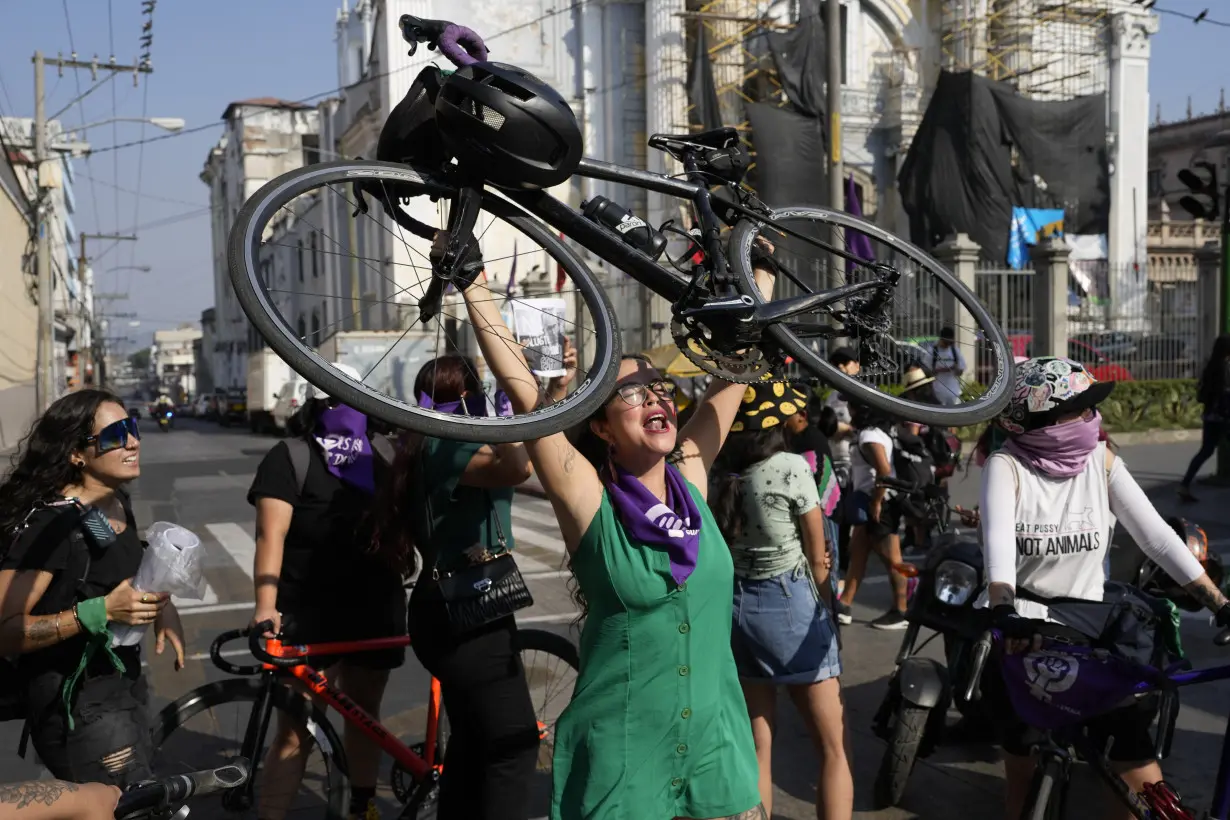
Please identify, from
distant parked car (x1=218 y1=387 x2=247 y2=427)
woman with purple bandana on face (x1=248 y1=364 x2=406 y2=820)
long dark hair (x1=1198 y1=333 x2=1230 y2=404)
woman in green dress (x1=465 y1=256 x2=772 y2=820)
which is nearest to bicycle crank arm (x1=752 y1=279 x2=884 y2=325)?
woman in green dress (x1=465 y1=256 x2=772 y2=820)

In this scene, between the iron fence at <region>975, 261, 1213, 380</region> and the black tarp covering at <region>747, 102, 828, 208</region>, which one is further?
the black tarp covering at <region>747, 102, 828, 208</region>

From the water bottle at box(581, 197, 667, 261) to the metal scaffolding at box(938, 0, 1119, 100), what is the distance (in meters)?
33.4

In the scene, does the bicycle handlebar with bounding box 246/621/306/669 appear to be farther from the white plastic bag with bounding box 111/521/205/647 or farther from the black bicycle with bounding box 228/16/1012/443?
the black bicycle with bounding box 228/16/1012/443

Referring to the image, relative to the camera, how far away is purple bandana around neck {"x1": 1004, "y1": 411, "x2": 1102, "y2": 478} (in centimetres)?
362

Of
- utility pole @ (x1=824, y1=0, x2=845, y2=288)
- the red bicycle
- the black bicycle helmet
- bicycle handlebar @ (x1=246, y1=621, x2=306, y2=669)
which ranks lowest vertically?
the red bicycle

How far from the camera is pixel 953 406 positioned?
3.33 m

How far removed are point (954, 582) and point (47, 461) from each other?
10.5 feet

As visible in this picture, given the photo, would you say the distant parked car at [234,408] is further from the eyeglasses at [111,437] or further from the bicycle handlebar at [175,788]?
the bicycle handlebar at [175,788]

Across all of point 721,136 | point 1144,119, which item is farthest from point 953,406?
point 1144,119

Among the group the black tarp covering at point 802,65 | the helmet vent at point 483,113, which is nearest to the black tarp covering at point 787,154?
the black tarp covering at point 802,65

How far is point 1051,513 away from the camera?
3.67 meters

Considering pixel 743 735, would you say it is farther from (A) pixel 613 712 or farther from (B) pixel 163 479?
(B) pixel 163 479

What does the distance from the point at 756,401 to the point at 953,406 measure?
4.24 ft

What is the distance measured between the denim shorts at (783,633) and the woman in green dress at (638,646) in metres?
1.08
